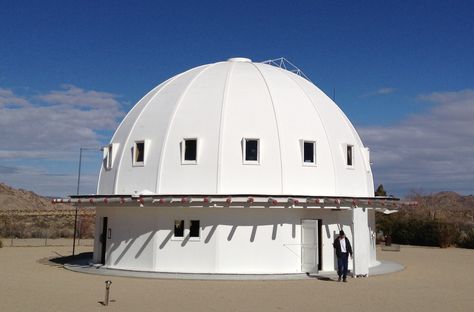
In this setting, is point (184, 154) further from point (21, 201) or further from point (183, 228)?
point (21, 201)

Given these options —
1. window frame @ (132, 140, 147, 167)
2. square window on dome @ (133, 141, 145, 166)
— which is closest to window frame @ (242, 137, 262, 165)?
window frame @ (132, 140, 147, 167)

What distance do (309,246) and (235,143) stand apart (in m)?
5.05

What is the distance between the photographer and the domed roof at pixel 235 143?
67.3 ft

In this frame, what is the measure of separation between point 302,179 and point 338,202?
1.85m

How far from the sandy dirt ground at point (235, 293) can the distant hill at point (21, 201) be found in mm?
75359

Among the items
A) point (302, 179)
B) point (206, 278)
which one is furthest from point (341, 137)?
point (206, 278)

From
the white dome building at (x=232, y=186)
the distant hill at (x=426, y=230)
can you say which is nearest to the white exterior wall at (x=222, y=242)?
the white dome building at (x=232, y=186)

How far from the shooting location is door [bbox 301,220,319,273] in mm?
20094

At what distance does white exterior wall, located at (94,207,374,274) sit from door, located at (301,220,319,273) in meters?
0.18

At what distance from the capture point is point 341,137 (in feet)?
76.6

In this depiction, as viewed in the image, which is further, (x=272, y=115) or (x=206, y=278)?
(x=272, y=115)

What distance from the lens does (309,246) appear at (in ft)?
66.3

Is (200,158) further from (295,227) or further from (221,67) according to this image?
(221,67)

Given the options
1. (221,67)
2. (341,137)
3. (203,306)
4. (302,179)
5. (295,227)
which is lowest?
(203,306)
